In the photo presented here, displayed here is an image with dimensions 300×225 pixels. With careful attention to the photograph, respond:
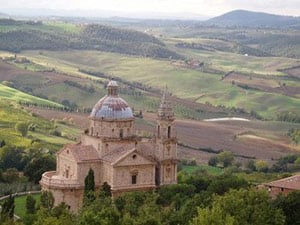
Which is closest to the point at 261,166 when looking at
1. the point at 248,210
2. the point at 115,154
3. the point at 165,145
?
the point at 165,145

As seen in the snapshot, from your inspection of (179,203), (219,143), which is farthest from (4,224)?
Answer: (219,143)

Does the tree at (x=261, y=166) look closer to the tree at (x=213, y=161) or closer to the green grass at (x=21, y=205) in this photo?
the tree at (x=213, y=161)

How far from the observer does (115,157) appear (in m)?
74.8

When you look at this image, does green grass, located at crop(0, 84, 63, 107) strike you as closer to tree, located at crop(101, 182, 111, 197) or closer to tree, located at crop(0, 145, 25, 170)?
tree, located at crop(0, 145, 25, 170)

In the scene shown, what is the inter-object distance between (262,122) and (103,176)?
99473mm

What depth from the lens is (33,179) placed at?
88.8m

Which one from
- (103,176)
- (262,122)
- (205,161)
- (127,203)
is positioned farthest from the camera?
(262,122)

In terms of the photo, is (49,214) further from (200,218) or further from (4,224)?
(200,218)

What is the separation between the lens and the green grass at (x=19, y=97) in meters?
165

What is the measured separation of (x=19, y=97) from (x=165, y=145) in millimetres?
95641

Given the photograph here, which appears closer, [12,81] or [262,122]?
[262,122]

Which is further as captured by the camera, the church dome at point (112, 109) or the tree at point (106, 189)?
the church dome at point (112, 109)

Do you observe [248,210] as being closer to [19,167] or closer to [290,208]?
[290,208]

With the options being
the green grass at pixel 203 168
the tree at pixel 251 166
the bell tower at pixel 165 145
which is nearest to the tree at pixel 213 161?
the green grass at pixel 203 168
